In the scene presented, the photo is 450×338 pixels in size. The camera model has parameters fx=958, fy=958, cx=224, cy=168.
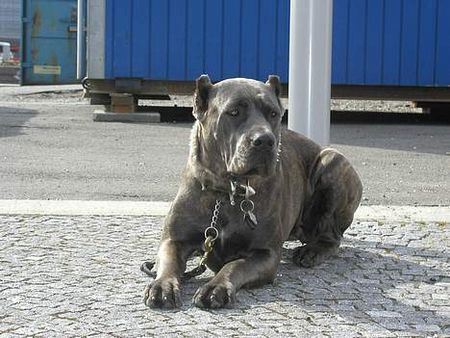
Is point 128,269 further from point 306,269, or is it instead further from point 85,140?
point 85,140

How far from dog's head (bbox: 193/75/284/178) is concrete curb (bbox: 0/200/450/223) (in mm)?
2437

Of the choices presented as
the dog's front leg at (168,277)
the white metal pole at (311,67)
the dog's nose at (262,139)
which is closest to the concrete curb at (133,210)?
the white metal pole at (311,67)

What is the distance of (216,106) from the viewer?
5.19 metres

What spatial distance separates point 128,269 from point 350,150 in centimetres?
779

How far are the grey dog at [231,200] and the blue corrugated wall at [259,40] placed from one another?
432 inches

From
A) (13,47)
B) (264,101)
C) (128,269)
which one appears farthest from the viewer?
(13,47)

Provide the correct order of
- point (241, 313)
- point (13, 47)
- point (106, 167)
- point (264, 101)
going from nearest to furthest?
point (241, 313) → point (264, 101) → point (106, 167) → point (13, 47)

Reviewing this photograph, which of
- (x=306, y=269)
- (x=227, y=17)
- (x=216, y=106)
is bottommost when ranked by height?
(x=306, y=269)

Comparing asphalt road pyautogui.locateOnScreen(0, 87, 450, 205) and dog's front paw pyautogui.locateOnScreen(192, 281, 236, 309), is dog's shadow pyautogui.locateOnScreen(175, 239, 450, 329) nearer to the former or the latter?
dog's front paw pyautogui.locateOnScreen(192, 281, 236, 309)

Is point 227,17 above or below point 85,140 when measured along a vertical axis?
above

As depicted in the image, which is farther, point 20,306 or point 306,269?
point 306,269

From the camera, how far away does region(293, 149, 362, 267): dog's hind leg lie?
626cm

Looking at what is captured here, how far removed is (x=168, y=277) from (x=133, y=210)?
9.50 feet

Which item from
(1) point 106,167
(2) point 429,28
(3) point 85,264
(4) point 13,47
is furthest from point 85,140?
(4) point 13,47
